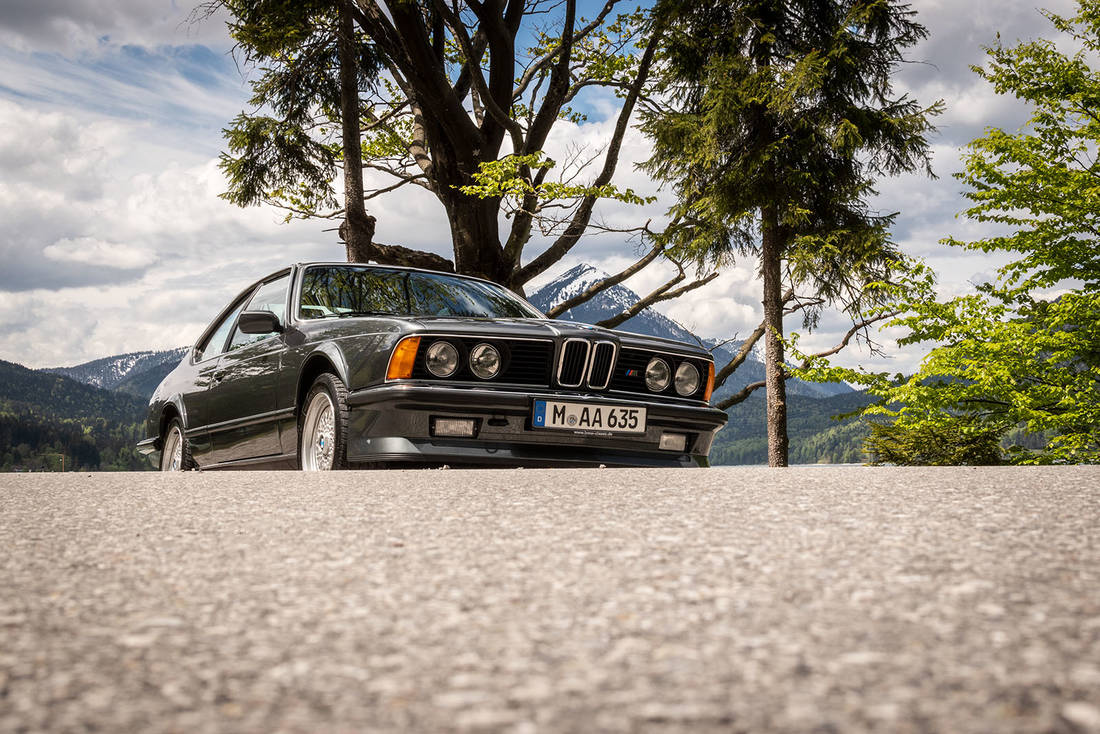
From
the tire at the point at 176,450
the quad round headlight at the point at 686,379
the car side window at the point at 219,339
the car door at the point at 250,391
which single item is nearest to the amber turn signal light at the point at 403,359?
the car door at the point at 250,391

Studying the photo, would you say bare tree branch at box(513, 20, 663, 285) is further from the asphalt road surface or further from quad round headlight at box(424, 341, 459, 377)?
the asphalt road surface

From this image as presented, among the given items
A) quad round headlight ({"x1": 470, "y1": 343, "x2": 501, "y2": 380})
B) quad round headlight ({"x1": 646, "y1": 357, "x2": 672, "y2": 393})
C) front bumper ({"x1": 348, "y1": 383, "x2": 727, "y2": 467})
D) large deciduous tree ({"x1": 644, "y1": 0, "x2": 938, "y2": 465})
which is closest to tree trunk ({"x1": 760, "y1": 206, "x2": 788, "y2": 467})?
large deciduous tree ({"x1": 644, "y1": 0, "x2": 938, "y2": 465})

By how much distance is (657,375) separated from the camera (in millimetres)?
5879

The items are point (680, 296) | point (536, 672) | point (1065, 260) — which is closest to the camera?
point (536, 672)

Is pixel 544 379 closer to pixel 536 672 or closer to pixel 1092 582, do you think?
pixel 1092 582

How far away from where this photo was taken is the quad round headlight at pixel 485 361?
520 centimetres

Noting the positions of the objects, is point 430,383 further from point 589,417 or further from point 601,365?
point 601,365

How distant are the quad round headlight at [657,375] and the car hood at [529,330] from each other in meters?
0.10

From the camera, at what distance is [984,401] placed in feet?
41.4

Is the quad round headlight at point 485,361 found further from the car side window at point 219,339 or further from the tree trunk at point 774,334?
the tree trunk at point 774,334

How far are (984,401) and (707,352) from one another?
834 centimetres

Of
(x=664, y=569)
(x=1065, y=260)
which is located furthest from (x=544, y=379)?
(x=1065, y=260)

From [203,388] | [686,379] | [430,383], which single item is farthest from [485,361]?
[203,388]

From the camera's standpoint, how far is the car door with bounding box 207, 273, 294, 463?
5996 millimetres
